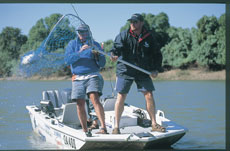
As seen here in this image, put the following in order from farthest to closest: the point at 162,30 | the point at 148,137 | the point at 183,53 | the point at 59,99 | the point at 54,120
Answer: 1. the point at 162,30
2. the point at 183,53
3. the point at 59,99
4. the point at 54,120
5. the point at 148,137

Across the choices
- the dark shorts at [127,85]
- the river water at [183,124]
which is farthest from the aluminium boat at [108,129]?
the dark shorts at [127,85]

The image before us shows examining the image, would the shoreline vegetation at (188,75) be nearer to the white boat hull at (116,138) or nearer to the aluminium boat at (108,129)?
the aluminium boat at (108,129)

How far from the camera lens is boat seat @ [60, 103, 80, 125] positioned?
259 inches

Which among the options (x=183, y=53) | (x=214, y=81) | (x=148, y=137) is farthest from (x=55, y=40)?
(x=183, y=53)

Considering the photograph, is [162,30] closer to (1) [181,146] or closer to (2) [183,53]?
(2) [183,53]

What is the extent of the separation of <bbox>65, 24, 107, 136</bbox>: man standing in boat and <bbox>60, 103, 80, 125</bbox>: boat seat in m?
1.27

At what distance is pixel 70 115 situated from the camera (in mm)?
6660

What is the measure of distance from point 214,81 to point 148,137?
73.0 feet

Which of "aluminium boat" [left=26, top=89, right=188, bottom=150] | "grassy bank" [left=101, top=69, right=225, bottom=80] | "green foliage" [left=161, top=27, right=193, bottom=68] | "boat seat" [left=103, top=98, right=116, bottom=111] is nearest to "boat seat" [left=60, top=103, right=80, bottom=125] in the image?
"aluminium boat" [left=26, top=89, right=188, bottom=150]

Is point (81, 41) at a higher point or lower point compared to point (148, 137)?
higher

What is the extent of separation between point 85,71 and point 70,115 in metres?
1.69

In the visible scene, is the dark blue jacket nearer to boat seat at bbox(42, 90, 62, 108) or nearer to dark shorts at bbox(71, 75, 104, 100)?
dark shorts at bbox(71, 75, 104, 100)

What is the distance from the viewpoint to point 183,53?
3125 centimetres

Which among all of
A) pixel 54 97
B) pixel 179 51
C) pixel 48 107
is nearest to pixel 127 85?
pixel 48 107
